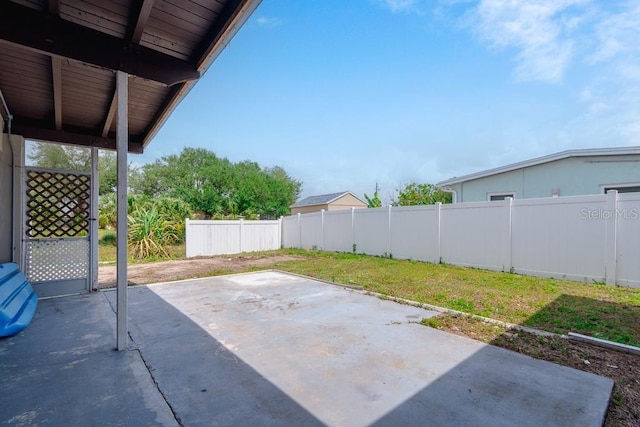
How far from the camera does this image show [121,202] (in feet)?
9.39

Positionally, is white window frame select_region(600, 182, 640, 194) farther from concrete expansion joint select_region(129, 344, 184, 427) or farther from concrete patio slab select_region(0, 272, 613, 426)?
concrete expansion joint select_region(129, 344, 184, 427)

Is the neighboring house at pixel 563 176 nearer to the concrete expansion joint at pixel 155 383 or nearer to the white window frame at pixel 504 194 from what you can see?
the white window frame at pixel 504 194

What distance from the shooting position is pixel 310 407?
2.00m

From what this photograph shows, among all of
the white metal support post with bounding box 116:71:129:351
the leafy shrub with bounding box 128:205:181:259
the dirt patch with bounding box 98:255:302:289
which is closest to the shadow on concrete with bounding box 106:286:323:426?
the white metal support post with bounding box 116:71:129:351

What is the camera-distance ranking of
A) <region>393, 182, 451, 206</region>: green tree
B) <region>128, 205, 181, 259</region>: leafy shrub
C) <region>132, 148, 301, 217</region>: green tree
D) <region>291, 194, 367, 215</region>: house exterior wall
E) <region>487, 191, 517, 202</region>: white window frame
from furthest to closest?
<region>291, 194, 367, 215</region>: house exterior wall → <region>132, 148, 301, 217</region>: green tree → <region>393, 182, 451, 206</region>: green tree → <region>128, 205, 181, 259</region>: leafy shrub → <region>487, 191, 517, 202</region>: white window frame

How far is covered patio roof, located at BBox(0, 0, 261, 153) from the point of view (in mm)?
2359

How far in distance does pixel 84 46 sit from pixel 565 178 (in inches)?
430

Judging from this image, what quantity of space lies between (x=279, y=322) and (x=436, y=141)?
29237 millimetres

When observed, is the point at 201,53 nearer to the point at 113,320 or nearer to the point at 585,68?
the point at 113,320

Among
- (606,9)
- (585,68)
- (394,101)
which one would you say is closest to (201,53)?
(606,9)

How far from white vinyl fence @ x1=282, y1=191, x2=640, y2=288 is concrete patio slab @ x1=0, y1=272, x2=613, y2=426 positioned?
4093 mm

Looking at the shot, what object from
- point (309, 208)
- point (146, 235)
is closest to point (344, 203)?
point (309, 208)

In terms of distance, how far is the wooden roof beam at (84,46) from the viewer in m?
2.35

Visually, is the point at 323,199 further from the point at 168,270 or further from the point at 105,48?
the point at 105,48
